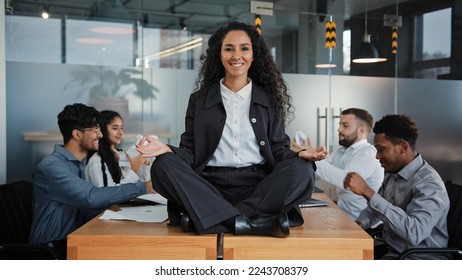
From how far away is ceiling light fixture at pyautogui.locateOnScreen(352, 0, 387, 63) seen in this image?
575cm

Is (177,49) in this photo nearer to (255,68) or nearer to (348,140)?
(348,140)

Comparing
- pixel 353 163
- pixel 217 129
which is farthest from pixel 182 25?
pixel 217 129

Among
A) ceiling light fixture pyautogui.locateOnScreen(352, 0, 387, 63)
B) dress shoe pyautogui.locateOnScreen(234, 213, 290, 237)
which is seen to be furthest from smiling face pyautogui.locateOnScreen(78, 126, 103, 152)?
ceiling light fixture pyautogui.locateOnScreen(352, 0, 387, 63)

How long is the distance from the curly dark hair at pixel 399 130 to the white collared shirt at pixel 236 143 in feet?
2.28

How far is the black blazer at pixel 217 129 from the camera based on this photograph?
7.61 feet

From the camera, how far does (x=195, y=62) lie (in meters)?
5.25

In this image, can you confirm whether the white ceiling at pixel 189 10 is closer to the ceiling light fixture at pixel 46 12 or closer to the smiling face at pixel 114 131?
the ceiling light fixture at pixel 46 12

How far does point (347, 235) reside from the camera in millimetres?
1943

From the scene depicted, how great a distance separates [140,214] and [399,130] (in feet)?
4.01

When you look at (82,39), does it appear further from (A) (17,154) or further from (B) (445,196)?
(B) (445,196)

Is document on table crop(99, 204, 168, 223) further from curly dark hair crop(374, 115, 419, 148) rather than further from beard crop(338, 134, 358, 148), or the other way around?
beard crop(338, 134, 358, 148)

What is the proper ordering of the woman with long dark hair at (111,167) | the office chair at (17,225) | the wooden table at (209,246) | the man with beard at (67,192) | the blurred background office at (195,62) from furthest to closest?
1. the blurred background office at (195,62)
2. the woman with long dark hair at (111,167)
3. the man with beard at (67,192)
4. the office chair at (17,225)
5. the wooden table at (209,246)

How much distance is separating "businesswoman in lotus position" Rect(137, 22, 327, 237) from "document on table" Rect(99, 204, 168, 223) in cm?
17

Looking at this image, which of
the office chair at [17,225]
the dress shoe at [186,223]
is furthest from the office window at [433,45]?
the dress shoe at [186,223]
